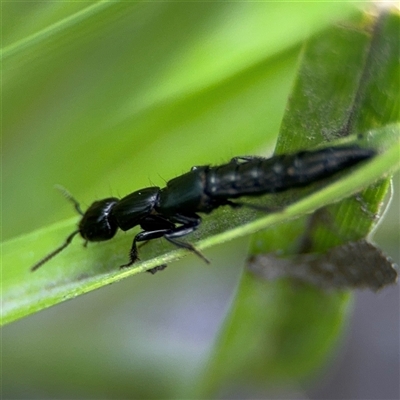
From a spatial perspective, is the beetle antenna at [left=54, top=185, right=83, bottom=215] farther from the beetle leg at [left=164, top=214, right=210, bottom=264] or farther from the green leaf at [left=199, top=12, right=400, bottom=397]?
the green leaf at [left=199, top=12, right=400, bottom=397]

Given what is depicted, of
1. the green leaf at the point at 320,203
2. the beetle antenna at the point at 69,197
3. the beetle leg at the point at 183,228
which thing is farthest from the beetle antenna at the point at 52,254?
the green leaf at the point at 320,203

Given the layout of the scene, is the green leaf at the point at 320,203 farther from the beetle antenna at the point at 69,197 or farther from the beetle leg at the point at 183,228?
the beetle antenna at the point at 69,197

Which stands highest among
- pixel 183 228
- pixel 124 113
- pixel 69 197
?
pixel 124 113

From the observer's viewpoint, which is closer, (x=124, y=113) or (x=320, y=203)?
(x=320, y=203)

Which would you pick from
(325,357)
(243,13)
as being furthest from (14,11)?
(325,357)

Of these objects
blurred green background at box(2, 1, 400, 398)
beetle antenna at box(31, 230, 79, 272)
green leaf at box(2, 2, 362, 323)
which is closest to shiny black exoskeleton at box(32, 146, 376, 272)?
beetle antenna at box(31, 230, 79, 272)

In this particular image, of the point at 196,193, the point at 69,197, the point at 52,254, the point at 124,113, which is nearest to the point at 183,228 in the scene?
the point at 196,193

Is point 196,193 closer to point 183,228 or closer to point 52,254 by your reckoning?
point 183,228

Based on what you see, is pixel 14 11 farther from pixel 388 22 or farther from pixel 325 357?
pixel 325 357
